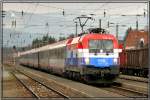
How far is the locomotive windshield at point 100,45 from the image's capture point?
2844 cm

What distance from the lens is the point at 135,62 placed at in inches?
1791

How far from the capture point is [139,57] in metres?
44.1

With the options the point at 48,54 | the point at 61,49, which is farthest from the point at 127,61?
the point at 61,49

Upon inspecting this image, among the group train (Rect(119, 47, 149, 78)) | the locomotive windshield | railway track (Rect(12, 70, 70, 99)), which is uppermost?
the locomotive windshield

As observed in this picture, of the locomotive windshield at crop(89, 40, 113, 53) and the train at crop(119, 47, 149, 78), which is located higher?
the locomotive windshield at crop(89, 40, 113, 53)

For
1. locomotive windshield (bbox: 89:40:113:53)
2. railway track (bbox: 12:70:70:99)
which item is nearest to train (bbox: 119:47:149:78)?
locomotive windshield (bbox: 89:40:113:53)

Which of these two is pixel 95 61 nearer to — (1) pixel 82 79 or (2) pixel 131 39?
(1) pixel 82 79

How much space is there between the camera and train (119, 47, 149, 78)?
4257 cm

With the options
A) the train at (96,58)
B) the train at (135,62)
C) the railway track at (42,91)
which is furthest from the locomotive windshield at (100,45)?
the train at (135,62)

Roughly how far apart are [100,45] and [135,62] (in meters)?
17.5

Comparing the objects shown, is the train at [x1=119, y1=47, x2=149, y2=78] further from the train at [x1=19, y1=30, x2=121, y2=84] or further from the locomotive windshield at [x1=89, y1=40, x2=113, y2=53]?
the locomotive windshield at [x1=89, y1=40, x2=113, y2=53]

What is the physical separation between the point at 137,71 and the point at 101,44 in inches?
715

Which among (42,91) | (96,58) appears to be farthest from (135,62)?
(42,91)

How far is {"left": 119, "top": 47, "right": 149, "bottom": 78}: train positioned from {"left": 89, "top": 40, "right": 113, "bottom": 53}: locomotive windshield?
13340 mm
